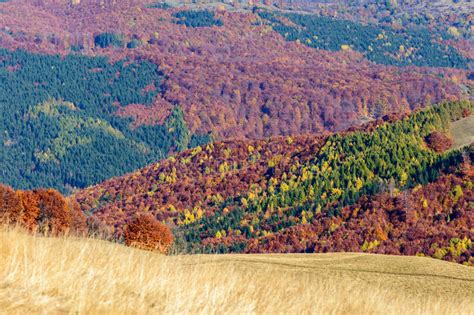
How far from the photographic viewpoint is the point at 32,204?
96375 mm

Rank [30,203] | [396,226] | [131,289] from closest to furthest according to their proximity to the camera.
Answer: [131,289]
[30,203]
[396,226]

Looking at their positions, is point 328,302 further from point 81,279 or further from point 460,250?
point 460,250

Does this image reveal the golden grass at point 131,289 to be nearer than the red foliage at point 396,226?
Yes

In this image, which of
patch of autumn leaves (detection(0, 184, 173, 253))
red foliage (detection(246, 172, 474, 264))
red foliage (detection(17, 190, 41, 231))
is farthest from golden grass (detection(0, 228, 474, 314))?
red foliage (detection(246, 172, 474, 264))

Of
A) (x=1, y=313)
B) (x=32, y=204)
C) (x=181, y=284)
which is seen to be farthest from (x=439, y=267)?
(x=32, y=204)

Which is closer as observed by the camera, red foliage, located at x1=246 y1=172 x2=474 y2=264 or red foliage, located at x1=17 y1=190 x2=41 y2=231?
red foliage, located at x1=17 y1=190 x2=41 y2=231

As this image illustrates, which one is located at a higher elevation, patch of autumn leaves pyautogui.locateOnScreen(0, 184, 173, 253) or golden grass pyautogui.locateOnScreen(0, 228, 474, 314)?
golden grass pyautogui.locateOnScreen(0, 228, 474, 314)

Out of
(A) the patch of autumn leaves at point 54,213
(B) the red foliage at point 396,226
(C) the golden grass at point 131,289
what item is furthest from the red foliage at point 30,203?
(C) the golden grass at point 131,289

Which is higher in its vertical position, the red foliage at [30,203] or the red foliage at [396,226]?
the red foliage at [30,203]

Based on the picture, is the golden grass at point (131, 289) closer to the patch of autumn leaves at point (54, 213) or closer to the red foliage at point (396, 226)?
the patch of autumn leaves at point (54, 213)

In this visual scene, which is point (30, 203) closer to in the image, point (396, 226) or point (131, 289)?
point (131, 289)

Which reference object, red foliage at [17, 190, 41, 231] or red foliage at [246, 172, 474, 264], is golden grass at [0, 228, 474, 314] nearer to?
red foliage at [17, 190, 41, 231]

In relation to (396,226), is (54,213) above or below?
above

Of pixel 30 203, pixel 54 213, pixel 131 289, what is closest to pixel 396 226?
pixel 54 213
